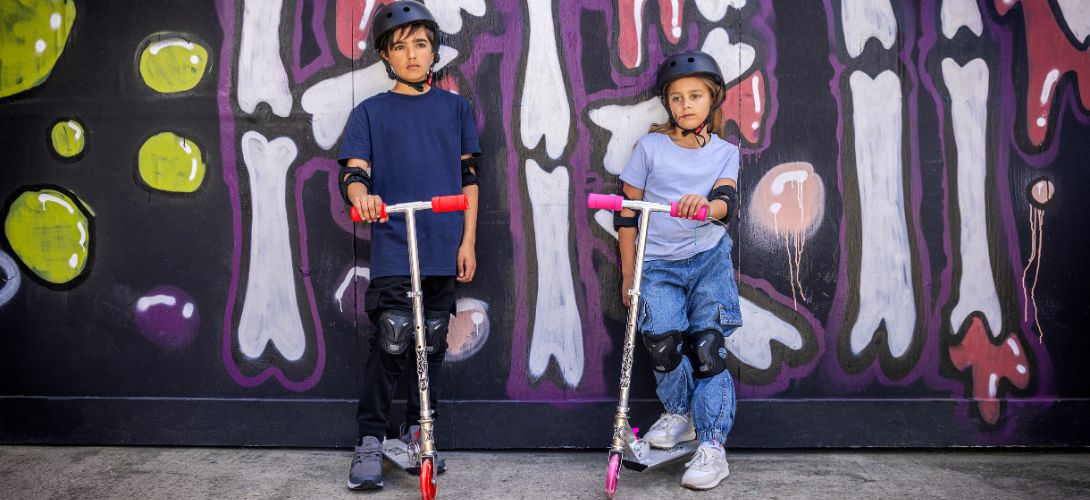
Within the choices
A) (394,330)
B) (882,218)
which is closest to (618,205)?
(394,330)

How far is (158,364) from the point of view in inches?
160

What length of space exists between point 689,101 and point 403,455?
1925 millimetres

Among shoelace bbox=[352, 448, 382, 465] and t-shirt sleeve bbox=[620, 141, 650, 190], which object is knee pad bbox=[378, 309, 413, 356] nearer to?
shoelace bbox=[352, 448, 382, 465]

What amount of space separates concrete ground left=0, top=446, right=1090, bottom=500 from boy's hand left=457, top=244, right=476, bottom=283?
0.86 m

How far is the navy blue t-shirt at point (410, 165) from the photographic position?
11.5 ft

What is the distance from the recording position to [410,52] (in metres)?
3.57

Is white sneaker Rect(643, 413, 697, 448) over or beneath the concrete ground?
over

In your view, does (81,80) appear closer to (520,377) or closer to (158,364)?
(158,364)

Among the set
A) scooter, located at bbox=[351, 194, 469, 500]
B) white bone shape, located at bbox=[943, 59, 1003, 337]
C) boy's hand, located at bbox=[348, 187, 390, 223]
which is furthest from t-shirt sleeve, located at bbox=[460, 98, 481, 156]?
white bone shape, located at bbox=[943, 59, 1003, 337]

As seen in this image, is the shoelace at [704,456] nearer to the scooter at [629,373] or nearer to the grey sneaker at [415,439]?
the scooter at [629,373]

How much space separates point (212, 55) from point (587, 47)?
179cm

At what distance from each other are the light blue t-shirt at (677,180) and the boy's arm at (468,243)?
0.69 meters

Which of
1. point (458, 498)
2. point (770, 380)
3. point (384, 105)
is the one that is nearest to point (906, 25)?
point (770, 380)

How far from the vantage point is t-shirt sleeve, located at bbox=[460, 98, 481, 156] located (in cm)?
367
